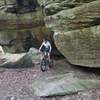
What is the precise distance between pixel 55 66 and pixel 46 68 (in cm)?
91

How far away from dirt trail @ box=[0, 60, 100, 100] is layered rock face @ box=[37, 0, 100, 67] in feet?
3.85

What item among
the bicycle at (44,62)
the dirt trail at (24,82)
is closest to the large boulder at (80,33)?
the dirt trail at (24,82)

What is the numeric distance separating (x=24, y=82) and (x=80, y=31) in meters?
4.57

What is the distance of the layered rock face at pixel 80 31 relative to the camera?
54.4ft

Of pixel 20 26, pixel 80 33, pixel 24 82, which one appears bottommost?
pixel 24 82

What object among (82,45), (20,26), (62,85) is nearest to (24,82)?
(62,85)

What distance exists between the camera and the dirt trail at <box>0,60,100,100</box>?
14.5m

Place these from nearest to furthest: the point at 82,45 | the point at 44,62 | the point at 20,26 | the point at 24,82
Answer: the point at 82,45 < the point at 24,82 < the point at 44,62 < the point at 20,26

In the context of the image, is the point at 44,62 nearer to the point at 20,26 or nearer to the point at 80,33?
the point at 80,33

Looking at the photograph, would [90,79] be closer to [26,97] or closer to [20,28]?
[26,97]

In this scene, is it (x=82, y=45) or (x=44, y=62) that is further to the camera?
(x=44, y=62)

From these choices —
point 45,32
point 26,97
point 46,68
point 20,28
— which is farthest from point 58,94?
point 20,28

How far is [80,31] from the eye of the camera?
1723 centimetres

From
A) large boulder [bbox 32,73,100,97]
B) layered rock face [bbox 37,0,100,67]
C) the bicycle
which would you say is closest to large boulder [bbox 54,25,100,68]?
layered rock face [bbox 37,0,100,67]
